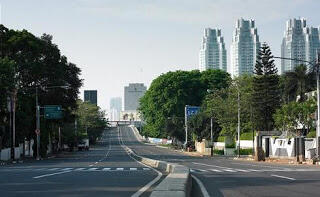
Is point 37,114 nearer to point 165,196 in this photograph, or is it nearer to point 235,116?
point 235,116

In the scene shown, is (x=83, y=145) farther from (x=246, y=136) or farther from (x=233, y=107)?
(x=246, y=136)

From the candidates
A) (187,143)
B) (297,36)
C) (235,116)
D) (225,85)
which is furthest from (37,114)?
(297,36)

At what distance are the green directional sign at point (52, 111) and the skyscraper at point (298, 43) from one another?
3793 inches

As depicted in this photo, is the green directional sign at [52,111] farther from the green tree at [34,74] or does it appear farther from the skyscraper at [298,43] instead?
the skyscraper at [298,43]

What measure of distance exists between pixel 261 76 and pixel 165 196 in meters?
75.7

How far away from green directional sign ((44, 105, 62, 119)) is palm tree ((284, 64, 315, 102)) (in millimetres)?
46617

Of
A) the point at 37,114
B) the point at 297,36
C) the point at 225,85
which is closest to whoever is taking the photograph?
the point at 37,114

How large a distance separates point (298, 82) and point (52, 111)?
161ft

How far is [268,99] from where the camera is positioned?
286 feet

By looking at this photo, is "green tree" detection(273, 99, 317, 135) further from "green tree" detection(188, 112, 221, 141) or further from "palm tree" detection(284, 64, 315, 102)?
"green tree" detection(188, 112, 221, 141)

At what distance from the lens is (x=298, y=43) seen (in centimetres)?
16662

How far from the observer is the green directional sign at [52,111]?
69312 millimetres

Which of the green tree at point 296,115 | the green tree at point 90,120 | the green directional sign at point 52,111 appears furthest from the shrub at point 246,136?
the green tree at point 90,120

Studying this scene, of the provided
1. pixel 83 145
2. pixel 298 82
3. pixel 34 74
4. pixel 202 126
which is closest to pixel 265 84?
pixel 298 82
